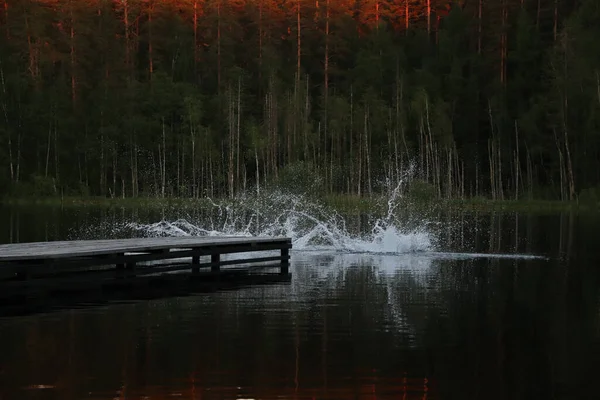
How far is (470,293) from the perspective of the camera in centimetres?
2008

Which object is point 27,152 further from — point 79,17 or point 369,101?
point 369,101

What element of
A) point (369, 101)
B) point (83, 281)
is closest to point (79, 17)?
point (369, 101)

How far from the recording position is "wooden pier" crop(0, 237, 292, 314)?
19703mm

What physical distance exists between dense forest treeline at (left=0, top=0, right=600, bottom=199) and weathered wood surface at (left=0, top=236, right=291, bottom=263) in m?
27.0

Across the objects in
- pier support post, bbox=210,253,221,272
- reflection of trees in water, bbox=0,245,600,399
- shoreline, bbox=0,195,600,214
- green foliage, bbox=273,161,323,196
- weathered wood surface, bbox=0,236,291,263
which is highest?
green foliage, bbox=273,161,323,196

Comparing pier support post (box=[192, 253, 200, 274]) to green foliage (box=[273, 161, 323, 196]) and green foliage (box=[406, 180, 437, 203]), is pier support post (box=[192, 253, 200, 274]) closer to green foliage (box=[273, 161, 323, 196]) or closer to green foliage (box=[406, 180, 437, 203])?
green foliage (box=[273, 161, 323, 196])

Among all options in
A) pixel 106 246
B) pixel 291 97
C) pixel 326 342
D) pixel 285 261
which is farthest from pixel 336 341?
pixel 291 97

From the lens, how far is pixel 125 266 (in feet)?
73.7

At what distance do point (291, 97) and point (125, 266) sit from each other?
4425 centimetres

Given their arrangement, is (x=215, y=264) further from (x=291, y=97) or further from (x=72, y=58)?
(x=72, y=58)

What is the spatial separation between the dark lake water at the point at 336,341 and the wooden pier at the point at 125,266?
4.25 ft

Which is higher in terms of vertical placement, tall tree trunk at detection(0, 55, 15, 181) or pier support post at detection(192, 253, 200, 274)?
tall tree trunk at detection(0, 55, 15, 181)

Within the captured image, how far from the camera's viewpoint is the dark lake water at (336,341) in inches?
464

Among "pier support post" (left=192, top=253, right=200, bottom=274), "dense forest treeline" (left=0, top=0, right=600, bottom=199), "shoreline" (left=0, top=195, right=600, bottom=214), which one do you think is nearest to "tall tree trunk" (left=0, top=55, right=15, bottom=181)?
"dense forest treeline" (left=0, top=0, right=600, bottom=199)
